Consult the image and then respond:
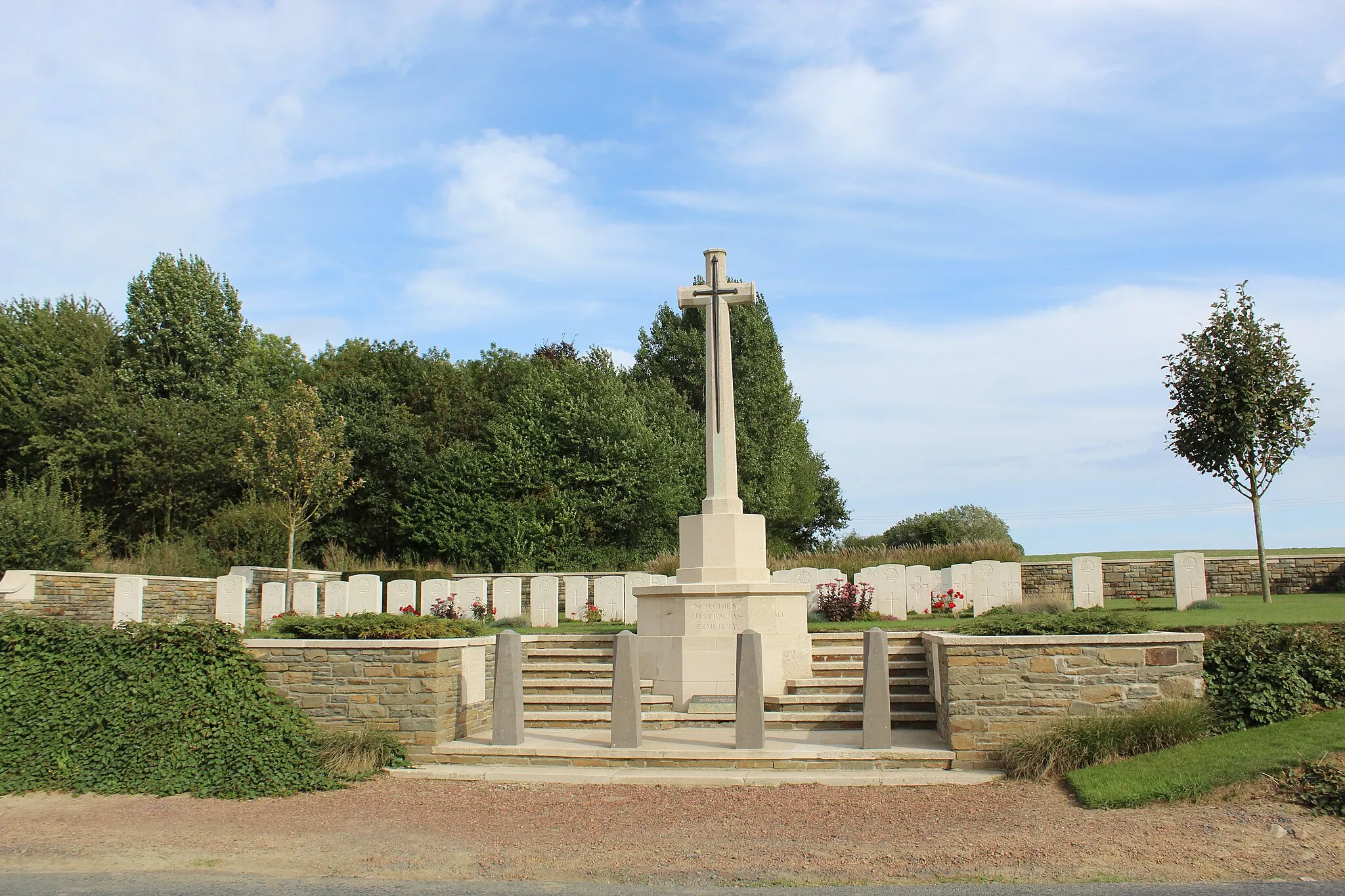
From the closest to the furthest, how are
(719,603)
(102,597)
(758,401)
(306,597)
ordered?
(719,603)
(102,597)
(306,597)
(758,401)

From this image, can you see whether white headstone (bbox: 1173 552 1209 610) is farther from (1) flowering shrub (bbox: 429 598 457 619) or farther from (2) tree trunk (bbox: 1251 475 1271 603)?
(1) flowering shrub (bbox: 429 598 457 619)

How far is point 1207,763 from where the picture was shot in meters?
7.80

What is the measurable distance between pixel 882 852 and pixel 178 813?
5.49 metres

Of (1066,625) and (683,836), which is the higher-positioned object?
(1066,625)

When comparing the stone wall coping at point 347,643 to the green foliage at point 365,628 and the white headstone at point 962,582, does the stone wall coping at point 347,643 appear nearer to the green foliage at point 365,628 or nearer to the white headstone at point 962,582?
the green foliage at point 365,628

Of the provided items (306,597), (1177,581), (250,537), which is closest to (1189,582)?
(1177,581)

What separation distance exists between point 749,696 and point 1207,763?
3.78m

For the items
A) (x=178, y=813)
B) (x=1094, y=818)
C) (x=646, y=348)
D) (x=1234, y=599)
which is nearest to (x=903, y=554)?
(x=1234, y=599)

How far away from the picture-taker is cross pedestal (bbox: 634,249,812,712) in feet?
38.2

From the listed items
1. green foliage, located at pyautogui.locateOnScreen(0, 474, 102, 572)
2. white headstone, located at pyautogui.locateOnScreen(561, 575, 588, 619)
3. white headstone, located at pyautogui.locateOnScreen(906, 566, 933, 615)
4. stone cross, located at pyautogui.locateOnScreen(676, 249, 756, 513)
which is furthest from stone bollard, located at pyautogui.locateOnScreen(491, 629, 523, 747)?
green foliage, located at pyautogui.locateOnScreen(0, 474, 102, 572)

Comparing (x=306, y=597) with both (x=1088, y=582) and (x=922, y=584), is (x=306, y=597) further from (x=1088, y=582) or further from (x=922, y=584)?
(x=1088, y=582)

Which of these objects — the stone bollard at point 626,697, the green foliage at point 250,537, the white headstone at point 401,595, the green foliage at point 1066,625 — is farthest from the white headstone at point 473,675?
the green foliage at point 250,537

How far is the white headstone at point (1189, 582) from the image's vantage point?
16312 mm

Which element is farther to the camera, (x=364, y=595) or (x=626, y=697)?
(x=364, y=595)
